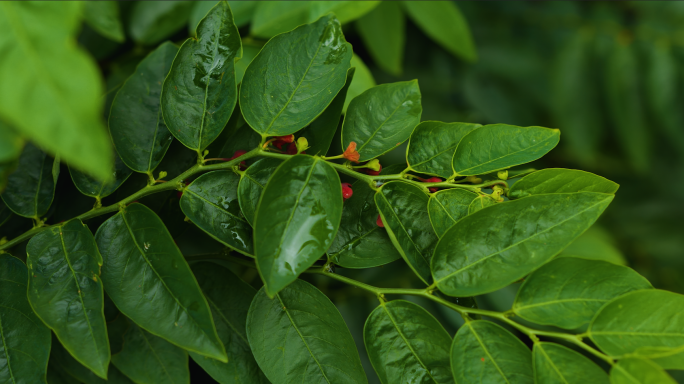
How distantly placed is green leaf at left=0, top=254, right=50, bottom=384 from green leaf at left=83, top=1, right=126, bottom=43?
13.5 inches

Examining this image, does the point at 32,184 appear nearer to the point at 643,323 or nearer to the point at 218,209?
the point at 218,209

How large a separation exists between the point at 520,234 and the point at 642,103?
1021mm

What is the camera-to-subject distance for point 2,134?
0.27 metres

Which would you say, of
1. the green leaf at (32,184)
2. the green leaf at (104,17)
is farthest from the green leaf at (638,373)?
the green leaf at (104,17)

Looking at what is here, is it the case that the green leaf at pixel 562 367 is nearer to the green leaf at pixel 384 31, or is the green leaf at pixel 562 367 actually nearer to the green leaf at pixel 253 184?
the green leaf at pixel 253 184

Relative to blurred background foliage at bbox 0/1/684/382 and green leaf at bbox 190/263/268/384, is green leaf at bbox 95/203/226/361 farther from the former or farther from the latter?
blurred background foliage at bbox 0/1/684/382

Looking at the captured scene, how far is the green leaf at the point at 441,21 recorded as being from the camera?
0.83m

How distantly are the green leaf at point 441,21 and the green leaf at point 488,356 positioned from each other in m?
0.63

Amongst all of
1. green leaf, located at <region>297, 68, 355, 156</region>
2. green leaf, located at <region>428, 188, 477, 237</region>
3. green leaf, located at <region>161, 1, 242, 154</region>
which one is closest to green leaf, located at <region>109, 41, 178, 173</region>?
green leaf, located at <region>161, 1, 242, 154</region>

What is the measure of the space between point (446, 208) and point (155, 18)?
53 cm

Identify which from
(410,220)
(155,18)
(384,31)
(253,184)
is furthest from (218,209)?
(384,31)

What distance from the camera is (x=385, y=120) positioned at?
414 millimetres

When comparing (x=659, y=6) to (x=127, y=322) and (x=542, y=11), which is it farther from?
(x=127, y=322)

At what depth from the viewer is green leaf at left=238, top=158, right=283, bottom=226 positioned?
367 millimetres
